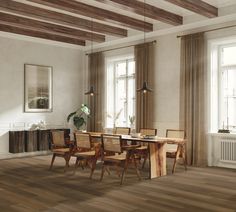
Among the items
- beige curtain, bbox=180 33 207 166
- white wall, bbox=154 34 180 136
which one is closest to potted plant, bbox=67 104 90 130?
white wall, bbox=154 34 180 136

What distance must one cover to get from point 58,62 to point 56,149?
372 cm

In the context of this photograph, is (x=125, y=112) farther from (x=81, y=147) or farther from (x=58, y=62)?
(x=81, y=147)

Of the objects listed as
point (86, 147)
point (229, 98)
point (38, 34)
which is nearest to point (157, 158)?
point (86, 147)

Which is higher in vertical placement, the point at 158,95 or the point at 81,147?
the point at 158,95

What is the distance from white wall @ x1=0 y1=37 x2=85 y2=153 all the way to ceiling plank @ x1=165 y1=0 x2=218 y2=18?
4743 millimetres

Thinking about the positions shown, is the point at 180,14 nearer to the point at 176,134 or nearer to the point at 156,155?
the point at 176,134

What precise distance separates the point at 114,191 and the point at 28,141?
4442 millimetres

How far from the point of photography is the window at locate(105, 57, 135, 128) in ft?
31.3

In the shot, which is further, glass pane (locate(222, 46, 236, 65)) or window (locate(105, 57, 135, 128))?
window (locate(105, 57, 135, 128))

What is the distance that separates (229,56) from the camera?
24.6 feet

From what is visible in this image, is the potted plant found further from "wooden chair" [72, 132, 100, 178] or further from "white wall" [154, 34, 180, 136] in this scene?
"wooden chair" [72, 132, 100, 178]

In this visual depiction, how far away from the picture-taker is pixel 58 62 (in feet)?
32.4

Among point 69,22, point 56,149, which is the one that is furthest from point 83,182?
point 69,22

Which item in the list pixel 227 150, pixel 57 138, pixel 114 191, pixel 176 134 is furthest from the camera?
pixel 227 150
